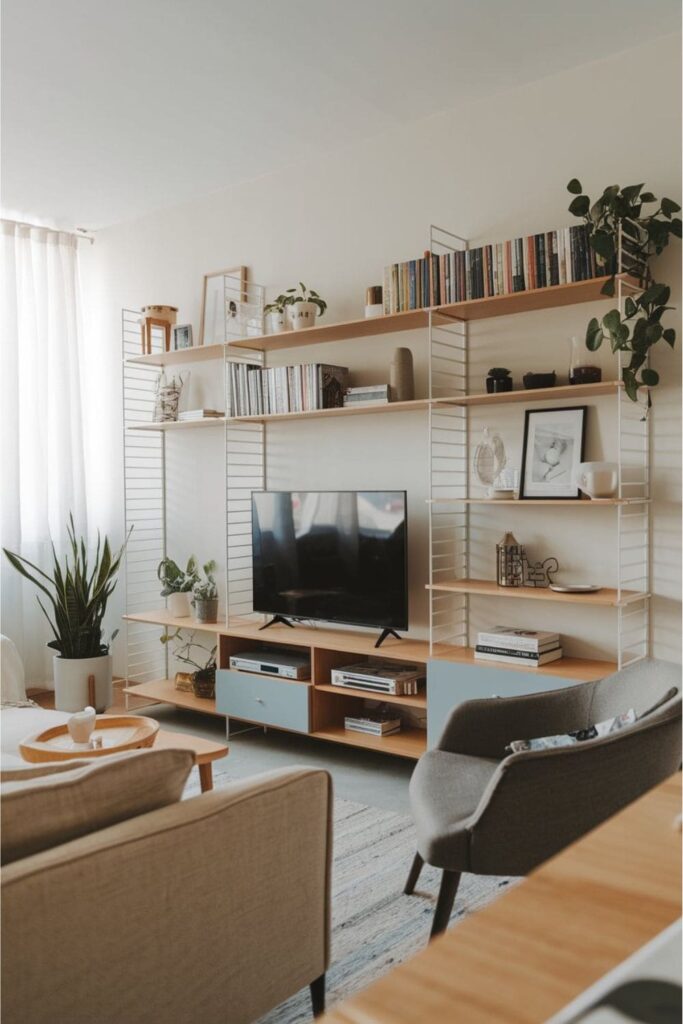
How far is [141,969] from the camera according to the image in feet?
4.52

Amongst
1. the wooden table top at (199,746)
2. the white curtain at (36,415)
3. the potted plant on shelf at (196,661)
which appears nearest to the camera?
the wooden table top at (199,746)

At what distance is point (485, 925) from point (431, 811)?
5.08 feet

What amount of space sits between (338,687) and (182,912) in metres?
2.33

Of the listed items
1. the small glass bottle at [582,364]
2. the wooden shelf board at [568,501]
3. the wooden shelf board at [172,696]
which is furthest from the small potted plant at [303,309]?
the wooden shelf board at [172,696]

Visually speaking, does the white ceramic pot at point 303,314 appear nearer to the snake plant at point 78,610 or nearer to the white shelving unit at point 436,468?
the white shelving unit at point 436,468

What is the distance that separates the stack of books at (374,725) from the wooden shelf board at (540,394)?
1.40 m

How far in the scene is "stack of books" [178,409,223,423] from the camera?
174 inches

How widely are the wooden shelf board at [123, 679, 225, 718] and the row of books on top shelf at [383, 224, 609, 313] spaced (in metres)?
2.15

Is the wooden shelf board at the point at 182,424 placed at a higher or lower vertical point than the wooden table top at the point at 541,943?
higher

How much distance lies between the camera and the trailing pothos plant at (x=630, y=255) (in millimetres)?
2871

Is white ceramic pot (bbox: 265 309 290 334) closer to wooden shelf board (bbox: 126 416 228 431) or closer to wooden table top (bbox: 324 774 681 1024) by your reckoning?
wooden shelf board (bbox: 126 416 228 431)

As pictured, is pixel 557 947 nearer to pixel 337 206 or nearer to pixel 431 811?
pixel 431 811

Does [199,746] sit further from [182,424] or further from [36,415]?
[36,415]

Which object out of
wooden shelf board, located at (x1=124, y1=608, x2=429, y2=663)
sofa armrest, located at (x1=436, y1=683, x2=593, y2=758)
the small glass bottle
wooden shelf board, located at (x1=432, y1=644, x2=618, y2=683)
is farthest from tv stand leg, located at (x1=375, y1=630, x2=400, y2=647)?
the small glass bottle
